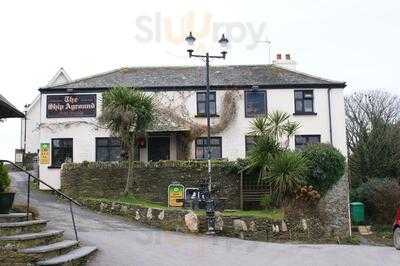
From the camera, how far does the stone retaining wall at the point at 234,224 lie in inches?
674

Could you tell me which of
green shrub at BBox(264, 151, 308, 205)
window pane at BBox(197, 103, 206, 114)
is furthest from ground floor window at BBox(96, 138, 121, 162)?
green shrub at BBox(264, 151, 308, 205)

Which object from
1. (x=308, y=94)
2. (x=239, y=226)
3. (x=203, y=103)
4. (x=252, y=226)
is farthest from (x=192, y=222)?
(x=308, y=94)

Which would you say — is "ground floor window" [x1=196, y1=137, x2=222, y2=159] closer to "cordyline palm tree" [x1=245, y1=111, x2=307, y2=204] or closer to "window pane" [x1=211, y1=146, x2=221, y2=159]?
"window pane" [x1=211, y1=146, x2=221, y2=159]

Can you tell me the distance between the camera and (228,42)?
18.6 meters

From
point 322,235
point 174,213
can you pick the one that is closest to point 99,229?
point 174,213

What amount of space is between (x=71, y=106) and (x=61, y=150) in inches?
93.5

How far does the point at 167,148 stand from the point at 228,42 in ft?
36.8

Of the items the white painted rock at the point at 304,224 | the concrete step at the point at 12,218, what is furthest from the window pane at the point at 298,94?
the concrete step at the point at 12,218

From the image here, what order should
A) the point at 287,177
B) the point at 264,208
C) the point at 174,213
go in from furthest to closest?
1. the point at 264,208
2. the point at 287,177
3. the point at 174,213

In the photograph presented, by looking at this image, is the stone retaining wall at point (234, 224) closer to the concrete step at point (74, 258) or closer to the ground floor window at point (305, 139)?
the concrete step at point (74, 258)

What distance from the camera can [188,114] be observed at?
94.3 feet

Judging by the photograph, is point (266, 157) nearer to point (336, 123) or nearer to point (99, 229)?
point (99, 229)

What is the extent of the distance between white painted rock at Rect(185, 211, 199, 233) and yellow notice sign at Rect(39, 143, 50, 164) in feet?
42.0

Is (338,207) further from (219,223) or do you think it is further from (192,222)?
(192,222)
